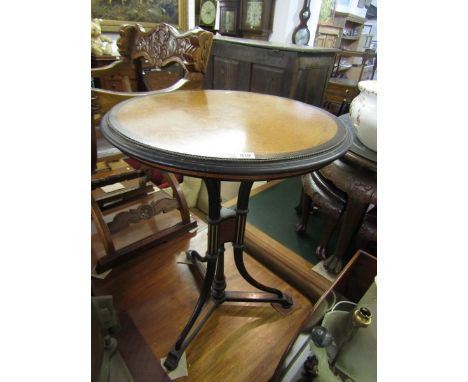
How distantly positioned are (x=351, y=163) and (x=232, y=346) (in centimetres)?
91

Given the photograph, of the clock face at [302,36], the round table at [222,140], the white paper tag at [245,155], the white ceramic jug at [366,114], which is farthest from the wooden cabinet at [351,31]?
the white paper tag at [245,155]

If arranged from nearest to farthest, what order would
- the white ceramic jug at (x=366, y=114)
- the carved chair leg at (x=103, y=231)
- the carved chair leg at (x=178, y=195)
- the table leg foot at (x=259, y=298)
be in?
the white ceramic jug at (x=366, y=114), the table leg foot at (x=259, y=298), the carved chair leg at (x=103, y=231), the carved chair leg at (x=178, y=195)

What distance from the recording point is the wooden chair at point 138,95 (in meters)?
1.29

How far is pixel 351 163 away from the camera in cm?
115

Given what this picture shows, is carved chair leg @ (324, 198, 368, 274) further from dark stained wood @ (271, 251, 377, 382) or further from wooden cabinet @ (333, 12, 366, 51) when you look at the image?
wooden cabinet @ (333, 12, 366, 51)

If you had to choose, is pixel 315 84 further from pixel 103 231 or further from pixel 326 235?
pixel 103 231

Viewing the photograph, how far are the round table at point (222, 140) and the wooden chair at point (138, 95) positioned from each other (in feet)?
0.90

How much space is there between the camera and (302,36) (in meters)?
3.69

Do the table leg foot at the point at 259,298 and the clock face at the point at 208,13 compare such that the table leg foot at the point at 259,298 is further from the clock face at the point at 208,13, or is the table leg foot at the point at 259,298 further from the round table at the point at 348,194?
the clock face at the point at 208,13

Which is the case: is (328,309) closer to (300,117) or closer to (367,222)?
(367,222)

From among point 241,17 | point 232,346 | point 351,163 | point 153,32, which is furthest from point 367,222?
point 241,17

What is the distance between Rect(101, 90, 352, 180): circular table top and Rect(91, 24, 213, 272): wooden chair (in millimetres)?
397

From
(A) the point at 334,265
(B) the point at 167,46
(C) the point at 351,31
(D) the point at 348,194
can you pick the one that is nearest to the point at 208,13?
(B) the point at 167,46
